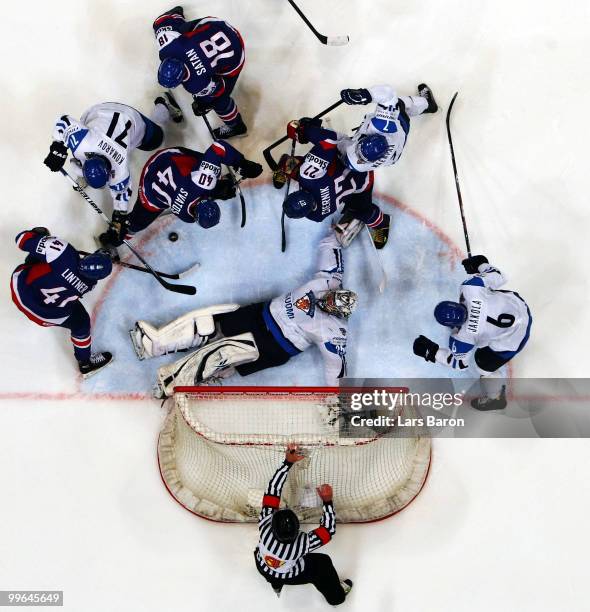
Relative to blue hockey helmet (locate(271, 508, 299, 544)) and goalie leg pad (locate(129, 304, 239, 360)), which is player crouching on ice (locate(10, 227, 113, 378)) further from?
blue hockey helmet (locate(271, 508, 299, 544))

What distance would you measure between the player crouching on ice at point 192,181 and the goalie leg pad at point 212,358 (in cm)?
85

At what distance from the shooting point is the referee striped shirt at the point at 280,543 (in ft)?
12.0

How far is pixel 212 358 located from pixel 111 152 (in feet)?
4.79

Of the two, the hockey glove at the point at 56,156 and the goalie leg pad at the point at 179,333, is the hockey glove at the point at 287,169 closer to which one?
the goalie leg pad at the point at 179,333

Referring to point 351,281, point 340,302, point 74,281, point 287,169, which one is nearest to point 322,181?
point 287,169

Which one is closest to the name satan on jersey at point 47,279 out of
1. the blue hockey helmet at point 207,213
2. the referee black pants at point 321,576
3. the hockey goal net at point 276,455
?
the blue hockey helmet at point 207,213

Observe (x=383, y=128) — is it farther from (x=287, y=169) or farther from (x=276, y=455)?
(x=276, y=455)

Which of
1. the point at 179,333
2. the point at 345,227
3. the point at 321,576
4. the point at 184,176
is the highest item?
the point at 184,176

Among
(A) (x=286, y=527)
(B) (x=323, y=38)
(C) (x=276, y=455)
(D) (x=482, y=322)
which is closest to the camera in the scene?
(A) (x=286, y=527)

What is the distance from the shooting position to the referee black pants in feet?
13.1

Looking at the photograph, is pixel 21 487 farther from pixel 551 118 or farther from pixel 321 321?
pixel 551 118

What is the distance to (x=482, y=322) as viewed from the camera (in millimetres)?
3771

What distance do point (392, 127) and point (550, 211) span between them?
1498mm

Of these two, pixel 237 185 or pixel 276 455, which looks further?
pixel 237 185
